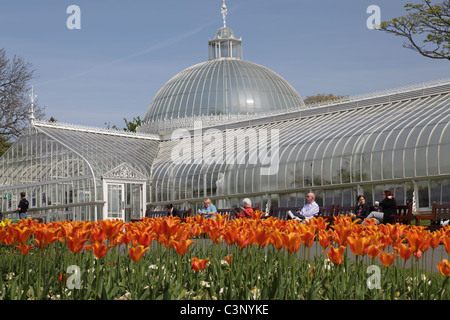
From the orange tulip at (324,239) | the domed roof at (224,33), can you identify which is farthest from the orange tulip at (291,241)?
the domed roof at (224,33)

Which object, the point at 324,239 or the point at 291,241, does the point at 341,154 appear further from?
the point at 291,241

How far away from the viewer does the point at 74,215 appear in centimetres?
3506

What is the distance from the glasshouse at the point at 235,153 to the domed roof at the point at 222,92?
95mm

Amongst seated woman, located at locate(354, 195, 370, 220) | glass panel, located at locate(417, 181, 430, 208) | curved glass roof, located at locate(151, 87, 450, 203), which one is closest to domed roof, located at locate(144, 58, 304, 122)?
curved glass roof, located at locate(151, 87, 450, 203)

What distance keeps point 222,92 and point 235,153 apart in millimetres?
11171

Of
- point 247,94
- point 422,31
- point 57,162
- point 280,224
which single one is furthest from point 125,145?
point 280,224

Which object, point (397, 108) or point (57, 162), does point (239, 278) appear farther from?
point (57, 162)

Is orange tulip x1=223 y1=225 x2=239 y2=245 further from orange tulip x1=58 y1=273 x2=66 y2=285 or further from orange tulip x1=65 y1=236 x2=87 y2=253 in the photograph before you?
orange tulip x1=58 y1=273 x2=66 y2=285

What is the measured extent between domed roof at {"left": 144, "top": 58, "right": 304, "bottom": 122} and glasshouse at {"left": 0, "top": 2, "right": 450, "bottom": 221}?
0.09 m

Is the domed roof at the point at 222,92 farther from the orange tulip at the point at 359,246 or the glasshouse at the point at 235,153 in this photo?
the orange tulip at the point at 359,246

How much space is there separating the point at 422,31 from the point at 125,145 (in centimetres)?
2023

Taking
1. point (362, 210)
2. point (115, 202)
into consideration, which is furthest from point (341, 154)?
point (115, 202)

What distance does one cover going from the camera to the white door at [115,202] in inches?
1375

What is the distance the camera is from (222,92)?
1800 inches
